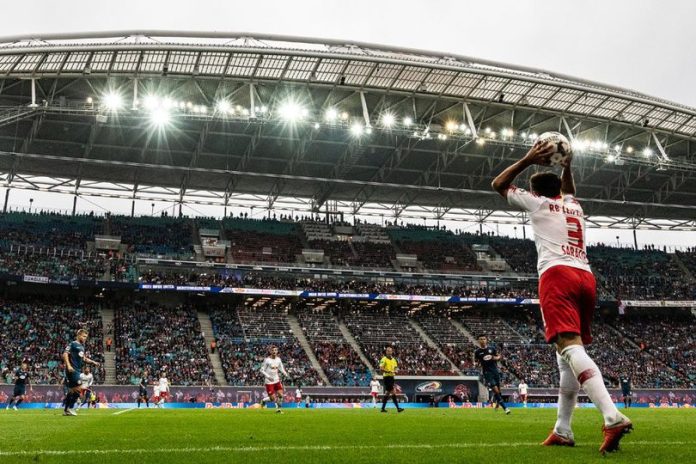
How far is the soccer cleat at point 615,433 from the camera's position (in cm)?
495

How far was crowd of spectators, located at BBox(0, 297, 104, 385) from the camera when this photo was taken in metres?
35.0

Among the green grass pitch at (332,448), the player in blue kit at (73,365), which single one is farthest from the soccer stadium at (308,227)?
the green grass pitch at (332,448)

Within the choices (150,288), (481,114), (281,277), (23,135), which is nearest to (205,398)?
(150,288)

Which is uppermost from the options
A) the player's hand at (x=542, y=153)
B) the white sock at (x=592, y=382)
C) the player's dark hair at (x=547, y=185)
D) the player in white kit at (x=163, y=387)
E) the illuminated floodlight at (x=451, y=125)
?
the illuminated floodlight at (x=451, y=125)

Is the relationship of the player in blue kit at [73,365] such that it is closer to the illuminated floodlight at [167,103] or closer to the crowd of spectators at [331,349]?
the illuminated floodlight at [167,103]

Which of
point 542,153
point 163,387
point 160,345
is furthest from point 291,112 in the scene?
point 542,153

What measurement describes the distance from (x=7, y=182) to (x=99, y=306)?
12694 millimetres

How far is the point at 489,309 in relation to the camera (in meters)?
54.7

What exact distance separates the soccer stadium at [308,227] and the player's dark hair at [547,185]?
24.4 meters

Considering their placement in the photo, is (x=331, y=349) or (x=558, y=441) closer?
(x=558, y=441)

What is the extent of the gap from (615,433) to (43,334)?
132ft

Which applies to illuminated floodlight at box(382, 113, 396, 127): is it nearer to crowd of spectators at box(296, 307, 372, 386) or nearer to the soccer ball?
crowd of spectators at box(296, 307, 372, 386)

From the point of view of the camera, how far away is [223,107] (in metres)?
38.3

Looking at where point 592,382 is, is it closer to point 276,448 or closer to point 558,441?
point 558,441
